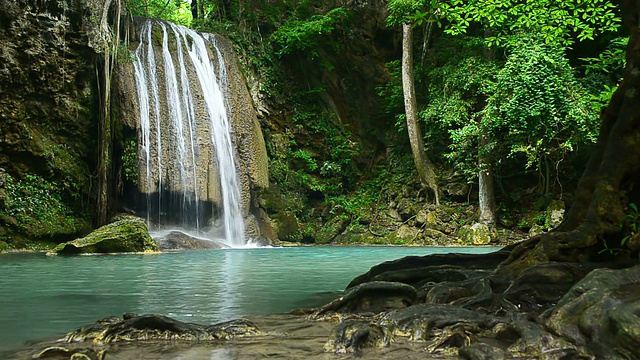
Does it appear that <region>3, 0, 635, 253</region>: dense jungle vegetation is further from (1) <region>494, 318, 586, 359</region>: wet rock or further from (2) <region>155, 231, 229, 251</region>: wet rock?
(1) <region>494, 318, 586, 359</region>: wet rock

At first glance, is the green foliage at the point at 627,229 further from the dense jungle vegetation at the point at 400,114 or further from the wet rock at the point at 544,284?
the dense jungle vegetation at the point at 400,114

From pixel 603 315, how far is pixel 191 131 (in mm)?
17258

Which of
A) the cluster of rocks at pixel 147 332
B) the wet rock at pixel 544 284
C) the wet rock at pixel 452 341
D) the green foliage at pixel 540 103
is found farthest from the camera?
the green foliage at pixel 540 103

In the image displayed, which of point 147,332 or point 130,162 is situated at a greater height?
point 130,162

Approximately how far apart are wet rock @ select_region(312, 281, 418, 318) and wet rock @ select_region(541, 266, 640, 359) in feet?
4.61

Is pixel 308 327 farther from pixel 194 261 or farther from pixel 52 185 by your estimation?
pixel 52 185

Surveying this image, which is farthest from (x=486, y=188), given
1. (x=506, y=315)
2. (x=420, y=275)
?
(x=506, y=315)

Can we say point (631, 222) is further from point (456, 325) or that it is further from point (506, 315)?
point (456, 325)

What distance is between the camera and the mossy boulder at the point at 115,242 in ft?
43.9

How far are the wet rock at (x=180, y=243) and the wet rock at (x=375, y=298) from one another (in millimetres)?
11355

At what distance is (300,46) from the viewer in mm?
22891

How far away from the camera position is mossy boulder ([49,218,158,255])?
1338cm

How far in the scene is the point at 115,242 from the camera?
13625 millimetres

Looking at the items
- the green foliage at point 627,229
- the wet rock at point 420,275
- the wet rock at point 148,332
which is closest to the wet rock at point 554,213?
the wet rock at point 420,275
